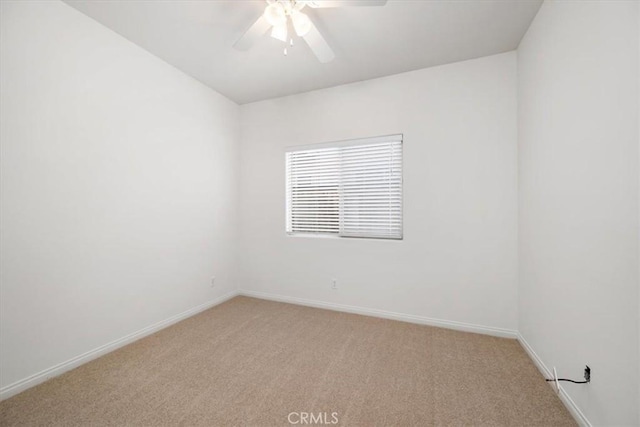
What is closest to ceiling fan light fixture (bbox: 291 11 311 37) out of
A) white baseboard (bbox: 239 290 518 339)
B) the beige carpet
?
the beige carpet

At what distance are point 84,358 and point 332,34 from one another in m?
3.33

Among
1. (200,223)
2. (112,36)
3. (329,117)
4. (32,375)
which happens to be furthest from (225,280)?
(112,36)

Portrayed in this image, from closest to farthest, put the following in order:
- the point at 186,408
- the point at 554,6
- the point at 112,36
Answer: the point at 186,408, the point at 554,6, the point at 112,36

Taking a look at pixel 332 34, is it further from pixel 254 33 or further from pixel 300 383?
pixel 300 383

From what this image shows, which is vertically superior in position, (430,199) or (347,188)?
(347,188)

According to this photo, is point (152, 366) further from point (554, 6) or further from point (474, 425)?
point (554, 6)

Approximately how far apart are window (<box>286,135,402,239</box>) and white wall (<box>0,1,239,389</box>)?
123 centimetres

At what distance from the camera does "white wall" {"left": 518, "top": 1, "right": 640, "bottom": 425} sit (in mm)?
1099

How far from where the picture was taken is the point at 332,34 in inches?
86.7

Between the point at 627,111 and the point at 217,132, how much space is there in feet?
11.6

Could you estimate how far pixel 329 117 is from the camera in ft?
10.4

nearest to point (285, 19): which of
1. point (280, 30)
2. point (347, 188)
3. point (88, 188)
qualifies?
point (280, 30)
